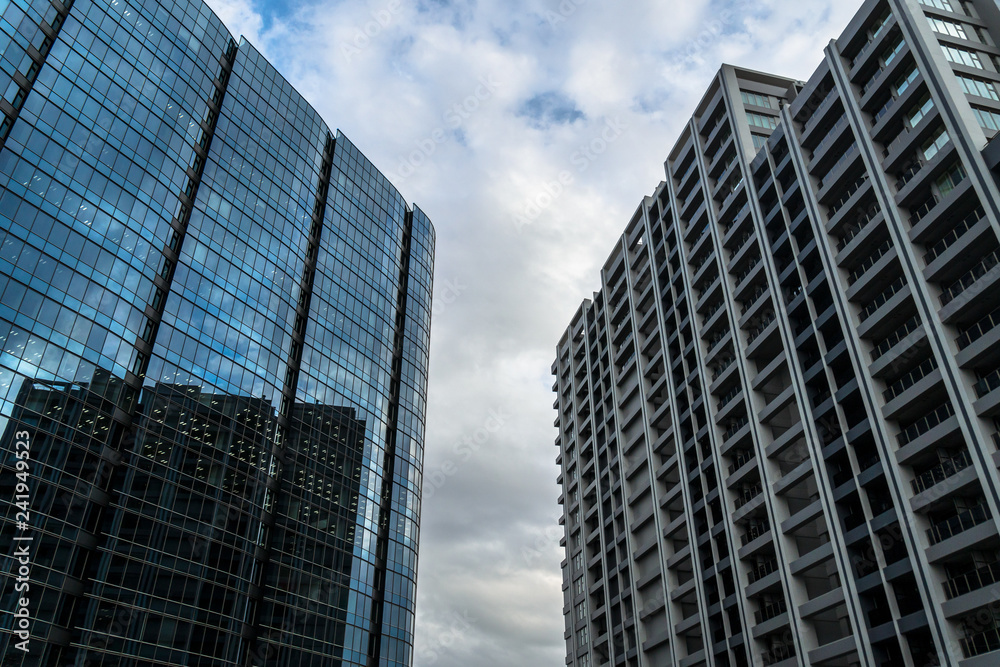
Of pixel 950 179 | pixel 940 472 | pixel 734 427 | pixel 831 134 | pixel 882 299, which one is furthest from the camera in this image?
pixel 734 427

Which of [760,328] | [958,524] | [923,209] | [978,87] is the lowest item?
[958,524]

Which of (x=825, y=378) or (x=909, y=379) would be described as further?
(x=825, y=378)

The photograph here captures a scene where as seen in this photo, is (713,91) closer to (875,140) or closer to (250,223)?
(875,140)

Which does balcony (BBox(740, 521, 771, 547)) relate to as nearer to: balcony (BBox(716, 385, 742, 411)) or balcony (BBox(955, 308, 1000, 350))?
balcony (BBox(716, 385, 742, 411))

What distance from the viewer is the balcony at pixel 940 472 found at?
39062 millimetres

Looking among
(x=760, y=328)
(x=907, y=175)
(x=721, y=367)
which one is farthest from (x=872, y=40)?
(x=721, y=367)

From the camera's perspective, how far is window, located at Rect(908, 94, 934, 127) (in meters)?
46.0

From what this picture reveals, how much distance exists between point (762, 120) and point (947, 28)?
18497 mm

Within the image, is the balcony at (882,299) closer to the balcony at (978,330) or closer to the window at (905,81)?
the balcony at (978,330)

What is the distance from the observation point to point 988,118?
144ft

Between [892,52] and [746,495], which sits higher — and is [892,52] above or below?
above

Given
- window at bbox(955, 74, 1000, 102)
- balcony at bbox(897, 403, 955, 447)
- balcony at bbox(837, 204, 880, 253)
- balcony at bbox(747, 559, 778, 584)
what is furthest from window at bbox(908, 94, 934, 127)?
balcony at bbox(747, 559, 778, 584)

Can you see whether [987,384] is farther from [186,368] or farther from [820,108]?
[186,368]

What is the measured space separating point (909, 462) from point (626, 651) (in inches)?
1391
